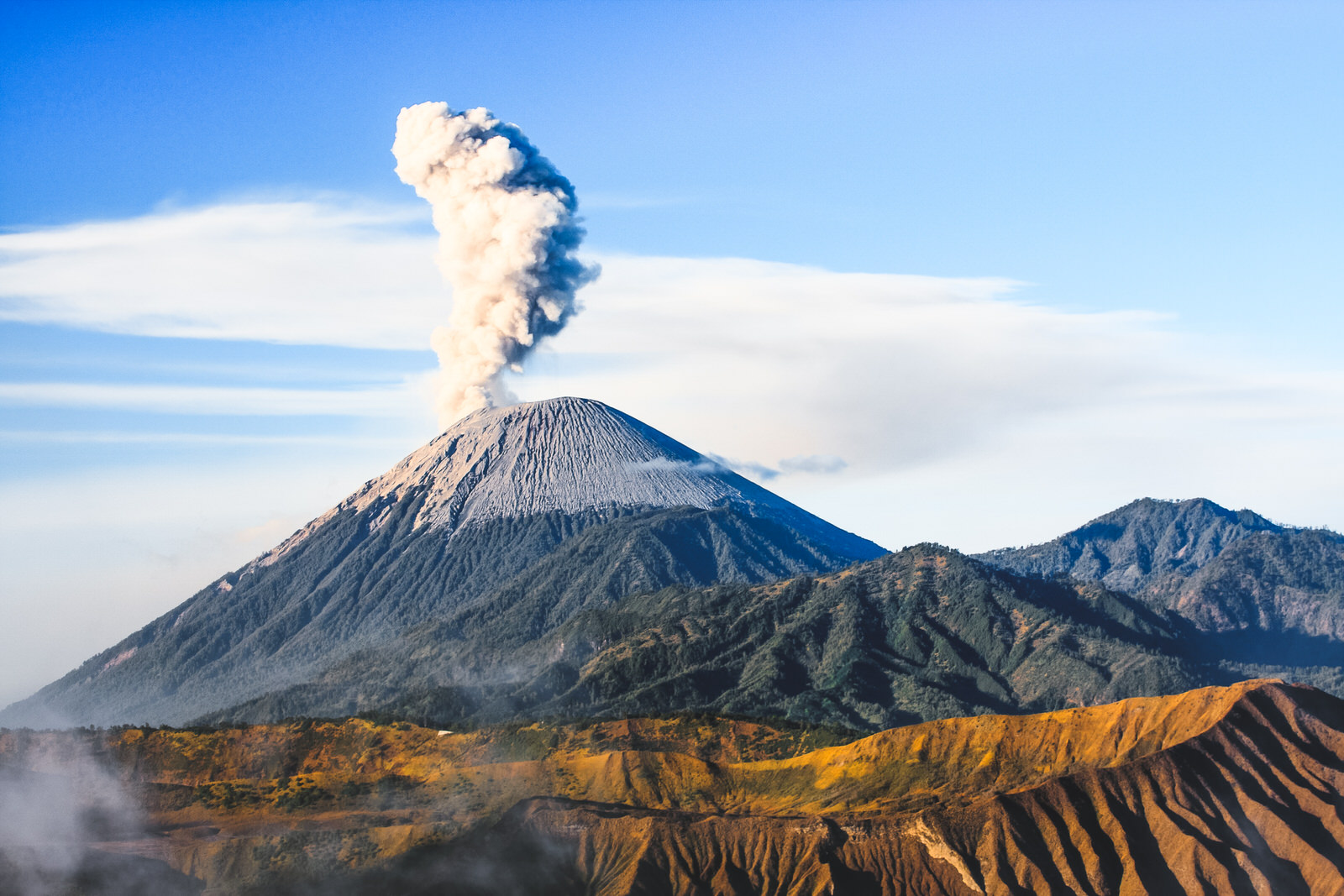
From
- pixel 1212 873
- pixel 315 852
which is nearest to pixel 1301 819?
pixel 1212 873

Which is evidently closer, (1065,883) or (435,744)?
(1065,883)

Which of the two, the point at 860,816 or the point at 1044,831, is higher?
the point at 860,816

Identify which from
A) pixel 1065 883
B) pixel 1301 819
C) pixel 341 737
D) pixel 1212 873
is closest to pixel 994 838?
pixel 1065 883

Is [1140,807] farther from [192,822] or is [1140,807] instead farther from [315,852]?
[192,822]

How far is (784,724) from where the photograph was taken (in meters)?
195

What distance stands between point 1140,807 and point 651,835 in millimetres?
45353

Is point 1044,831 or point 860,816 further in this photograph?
point 860,816

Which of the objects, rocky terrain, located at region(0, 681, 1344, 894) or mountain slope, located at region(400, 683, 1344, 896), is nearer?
mountain slope, located at region(400, 683, 1344, 896)

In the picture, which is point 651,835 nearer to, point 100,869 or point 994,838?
point 994,838

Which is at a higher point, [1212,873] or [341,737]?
[341,737]

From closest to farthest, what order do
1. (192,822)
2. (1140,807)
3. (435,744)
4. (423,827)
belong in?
(1140,807) → (423,827) → (192,822) → (435,744)

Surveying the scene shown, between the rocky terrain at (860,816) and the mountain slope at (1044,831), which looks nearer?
the mountain slope at (1044,831)

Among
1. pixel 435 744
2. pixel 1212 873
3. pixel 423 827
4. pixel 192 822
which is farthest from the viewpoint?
pixel 435 744

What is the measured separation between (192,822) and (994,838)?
3398 inches
